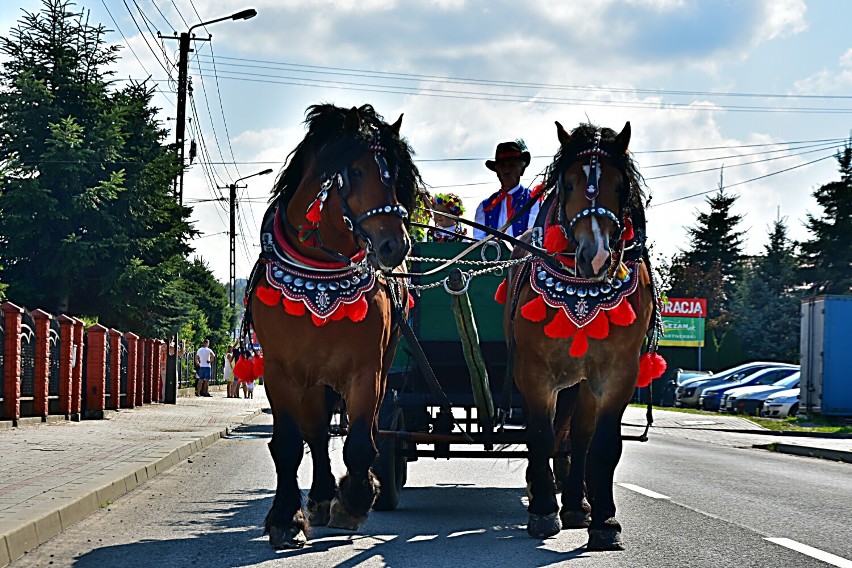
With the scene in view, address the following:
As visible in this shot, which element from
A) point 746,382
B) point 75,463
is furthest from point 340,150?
point 746,382

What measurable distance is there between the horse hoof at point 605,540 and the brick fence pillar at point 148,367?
73.4ft

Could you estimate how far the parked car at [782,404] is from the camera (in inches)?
1144

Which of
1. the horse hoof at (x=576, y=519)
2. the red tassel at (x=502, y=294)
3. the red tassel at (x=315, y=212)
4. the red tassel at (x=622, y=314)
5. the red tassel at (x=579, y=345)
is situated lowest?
the horse hoof at (x=576, y=519)

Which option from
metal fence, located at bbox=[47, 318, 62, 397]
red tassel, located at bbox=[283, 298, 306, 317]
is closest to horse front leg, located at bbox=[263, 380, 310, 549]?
red tassel, located at bbox=[283, 298, 306, 317]

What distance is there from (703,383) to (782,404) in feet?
30.0

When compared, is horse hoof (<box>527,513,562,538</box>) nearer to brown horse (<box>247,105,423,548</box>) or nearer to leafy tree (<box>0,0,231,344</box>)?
brown horse (<box>247,105,423,548</box>)

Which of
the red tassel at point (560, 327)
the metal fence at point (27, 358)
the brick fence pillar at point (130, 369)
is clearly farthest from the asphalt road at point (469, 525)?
the brick fence pillar at point (130, 369)

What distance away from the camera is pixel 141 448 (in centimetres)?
1423

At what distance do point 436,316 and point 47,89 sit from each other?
18725mm

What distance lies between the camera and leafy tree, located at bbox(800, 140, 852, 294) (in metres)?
55.7

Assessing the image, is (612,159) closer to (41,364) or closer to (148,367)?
(41,364)

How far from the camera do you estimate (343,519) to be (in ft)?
23.7

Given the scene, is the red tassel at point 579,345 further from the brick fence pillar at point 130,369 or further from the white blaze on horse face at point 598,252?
the brick fence pillar at point 130,369

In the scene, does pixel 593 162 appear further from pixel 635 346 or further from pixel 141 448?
pixel 141 448
